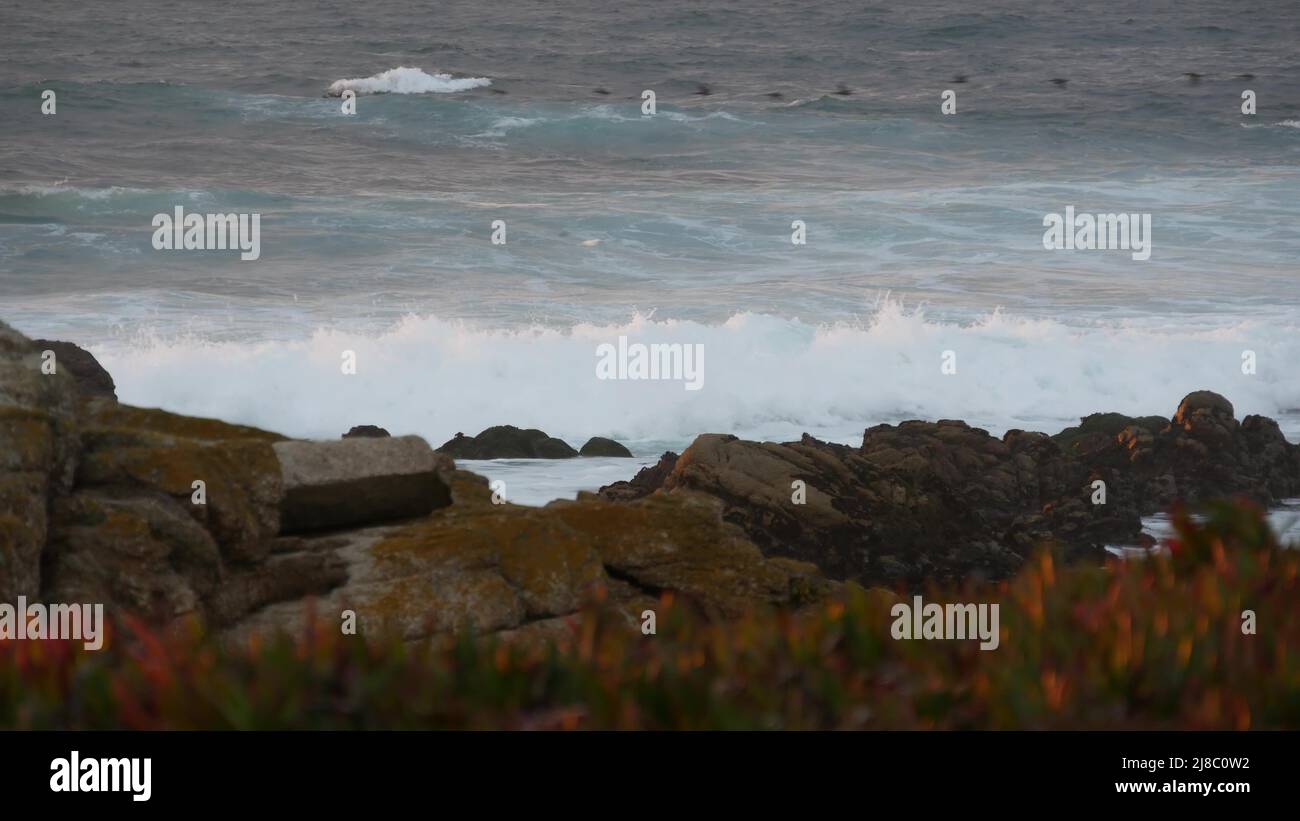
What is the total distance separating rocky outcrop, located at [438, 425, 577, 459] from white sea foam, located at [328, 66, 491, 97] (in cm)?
3184

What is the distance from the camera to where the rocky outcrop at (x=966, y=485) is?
1189cm

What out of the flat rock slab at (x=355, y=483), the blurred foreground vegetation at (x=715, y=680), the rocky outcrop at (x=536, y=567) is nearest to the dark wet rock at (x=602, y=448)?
the rocky outcrop at (x=536, y=567)

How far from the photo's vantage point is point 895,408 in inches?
821

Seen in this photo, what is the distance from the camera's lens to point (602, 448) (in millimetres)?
17469

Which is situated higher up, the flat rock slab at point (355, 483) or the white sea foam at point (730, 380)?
the white sea foam at point (730, 380)

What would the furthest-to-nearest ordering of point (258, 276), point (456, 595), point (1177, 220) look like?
point (1177, 220)
point (258, 276)
point (456, 595)

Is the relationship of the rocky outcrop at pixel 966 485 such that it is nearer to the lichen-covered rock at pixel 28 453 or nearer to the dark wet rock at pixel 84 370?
the dark wet rock at pixel 84 370

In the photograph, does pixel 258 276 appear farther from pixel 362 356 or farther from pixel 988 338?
pixel 988 338

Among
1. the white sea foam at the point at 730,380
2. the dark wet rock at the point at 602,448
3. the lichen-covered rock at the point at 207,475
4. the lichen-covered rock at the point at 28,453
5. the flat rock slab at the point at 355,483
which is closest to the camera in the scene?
the lichen-covered rock at the point at 28,453

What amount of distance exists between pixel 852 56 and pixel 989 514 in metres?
44.2

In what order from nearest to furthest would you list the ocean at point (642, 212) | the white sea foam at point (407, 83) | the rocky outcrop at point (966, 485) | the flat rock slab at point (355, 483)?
the flat rock slab at point (355, 483) < the rocky outcrop at point (966, 485) < the ocean at point (642, 212) < the white sea foam at point (407, 83)

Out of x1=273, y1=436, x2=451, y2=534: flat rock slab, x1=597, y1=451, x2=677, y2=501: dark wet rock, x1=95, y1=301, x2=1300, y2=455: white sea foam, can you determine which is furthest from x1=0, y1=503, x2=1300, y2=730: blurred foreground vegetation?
x1=95, y1=301, x2=1300, y2=455: white sea foam

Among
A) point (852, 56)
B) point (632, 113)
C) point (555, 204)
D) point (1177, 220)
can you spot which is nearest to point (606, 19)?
point (852, 56)

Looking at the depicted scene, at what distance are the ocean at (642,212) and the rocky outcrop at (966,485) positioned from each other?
133 inches
